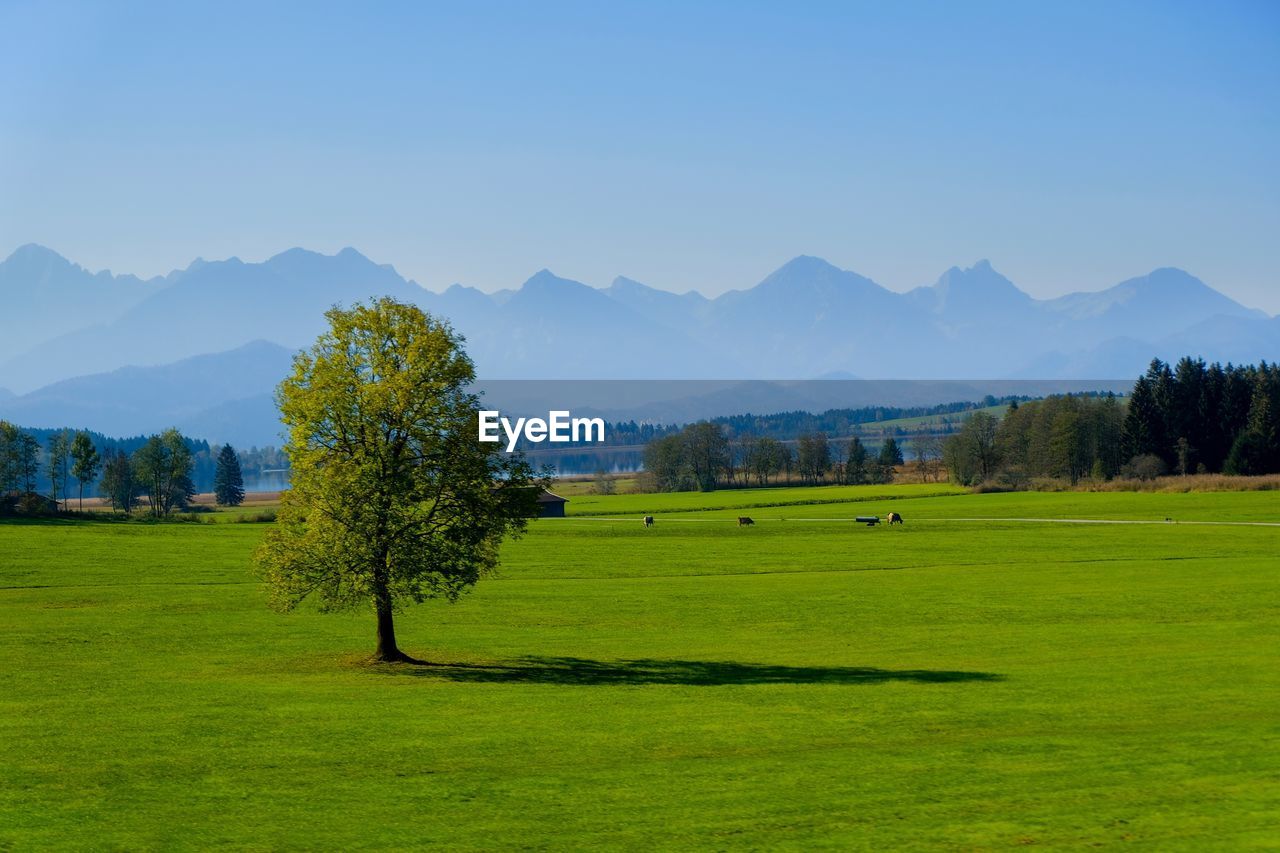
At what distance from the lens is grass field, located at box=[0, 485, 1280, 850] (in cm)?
2047

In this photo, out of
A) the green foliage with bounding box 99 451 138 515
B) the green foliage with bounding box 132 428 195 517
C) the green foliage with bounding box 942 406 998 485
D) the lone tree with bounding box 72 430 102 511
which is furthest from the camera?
the green foliage with bounding box 99 451 138 515

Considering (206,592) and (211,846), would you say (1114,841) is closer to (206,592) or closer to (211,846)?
(211,846)

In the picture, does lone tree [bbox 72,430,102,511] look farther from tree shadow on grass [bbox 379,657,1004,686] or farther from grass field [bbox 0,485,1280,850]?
tree shadow on grass [bbox 379,657,1004,686]

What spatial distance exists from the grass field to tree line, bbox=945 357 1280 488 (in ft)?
330

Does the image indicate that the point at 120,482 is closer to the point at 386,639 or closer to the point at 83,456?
the point at 83,456

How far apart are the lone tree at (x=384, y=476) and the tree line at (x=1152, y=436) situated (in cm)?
13676

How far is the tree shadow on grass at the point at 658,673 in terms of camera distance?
36.3 m

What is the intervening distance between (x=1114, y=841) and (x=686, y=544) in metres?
76.2

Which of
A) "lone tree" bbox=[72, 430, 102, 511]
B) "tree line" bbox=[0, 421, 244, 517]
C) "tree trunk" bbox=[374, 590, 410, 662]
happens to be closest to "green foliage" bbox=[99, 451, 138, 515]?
"tree line" bbox=[0, 421, 244, 517]

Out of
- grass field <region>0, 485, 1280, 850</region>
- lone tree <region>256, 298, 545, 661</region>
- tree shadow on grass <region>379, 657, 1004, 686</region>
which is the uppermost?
lone tree <region>256, 298, 545, 661</region>

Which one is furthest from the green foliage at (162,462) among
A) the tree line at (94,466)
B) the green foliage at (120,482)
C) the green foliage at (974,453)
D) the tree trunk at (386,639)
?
the tree trunk at (386,639)

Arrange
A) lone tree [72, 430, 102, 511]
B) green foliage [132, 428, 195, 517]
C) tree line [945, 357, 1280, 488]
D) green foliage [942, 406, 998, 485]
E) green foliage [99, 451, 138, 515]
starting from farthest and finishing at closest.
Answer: green foliage [99, 451, 138, 515], green foliage [942, 406, 998, 485], green foliage [132, 428, 195, 517], tree line [945, 357, 1280, 488], lone tree [72, 430, 102, 511]

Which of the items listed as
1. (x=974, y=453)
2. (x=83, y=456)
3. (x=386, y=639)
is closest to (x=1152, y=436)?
(x=974, y=453)

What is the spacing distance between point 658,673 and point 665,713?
26.0 feet
